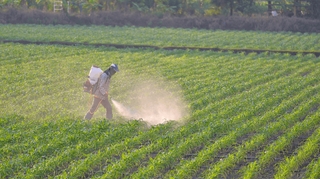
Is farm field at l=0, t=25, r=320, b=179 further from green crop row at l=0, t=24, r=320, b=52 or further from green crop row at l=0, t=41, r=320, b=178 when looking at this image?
green crop row at l=0, t=24, r=320, b=52

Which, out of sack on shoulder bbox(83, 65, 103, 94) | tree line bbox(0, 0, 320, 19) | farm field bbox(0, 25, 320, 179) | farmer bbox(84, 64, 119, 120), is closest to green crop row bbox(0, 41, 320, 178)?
farm field bbox(0, 25, 320, 179)

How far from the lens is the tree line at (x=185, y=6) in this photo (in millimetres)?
43344

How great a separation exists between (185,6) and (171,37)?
16.6m

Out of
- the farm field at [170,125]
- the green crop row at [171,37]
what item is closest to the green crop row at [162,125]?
the farm field at [170,125]

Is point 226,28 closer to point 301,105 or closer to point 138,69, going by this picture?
point 138,69

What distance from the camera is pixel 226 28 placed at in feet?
124

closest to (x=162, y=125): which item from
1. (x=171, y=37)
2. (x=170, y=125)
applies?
(x=170, y=125)

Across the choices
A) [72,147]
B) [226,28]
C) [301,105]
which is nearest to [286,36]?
[226,28]

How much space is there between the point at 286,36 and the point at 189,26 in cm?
843

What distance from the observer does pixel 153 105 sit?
13.7 metres

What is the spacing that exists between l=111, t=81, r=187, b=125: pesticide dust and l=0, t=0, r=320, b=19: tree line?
26737mm

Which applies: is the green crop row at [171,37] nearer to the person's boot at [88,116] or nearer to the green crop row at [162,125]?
the green crop row at [162,125]

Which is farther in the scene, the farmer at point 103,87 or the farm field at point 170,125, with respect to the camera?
the farmer at point 103,87

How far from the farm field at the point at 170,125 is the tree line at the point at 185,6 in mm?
23853
